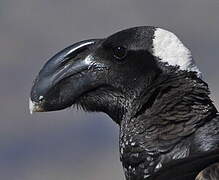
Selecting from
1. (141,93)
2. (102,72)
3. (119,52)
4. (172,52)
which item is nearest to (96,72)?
(102,72)

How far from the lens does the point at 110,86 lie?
20219mm

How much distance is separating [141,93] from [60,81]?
0.76m

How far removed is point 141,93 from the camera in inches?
789

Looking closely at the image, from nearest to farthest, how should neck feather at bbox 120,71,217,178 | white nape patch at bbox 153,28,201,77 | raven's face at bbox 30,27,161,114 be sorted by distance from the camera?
neck feather at bbox 120,71,217,178 < white nape patch at bbox 153,28,201,77 < raven's face at bbox 30,27,161,114

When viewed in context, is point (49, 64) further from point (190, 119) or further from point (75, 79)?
point (190, 119)

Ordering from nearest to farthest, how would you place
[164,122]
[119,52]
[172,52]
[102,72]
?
[164,122] → [172,52] → [119,52] → [102,72]

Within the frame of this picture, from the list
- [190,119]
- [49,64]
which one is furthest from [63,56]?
[190,119]

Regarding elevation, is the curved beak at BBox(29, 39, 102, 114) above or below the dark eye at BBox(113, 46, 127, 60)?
below

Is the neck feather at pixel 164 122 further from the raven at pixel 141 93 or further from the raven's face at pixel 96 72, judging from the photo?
the raven's face at pixel 96 72

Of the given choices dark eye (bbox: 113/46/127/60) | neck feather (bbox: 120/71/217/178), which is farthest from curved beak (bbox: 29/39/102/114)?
neck feather (bbox: 120/71/217/178)

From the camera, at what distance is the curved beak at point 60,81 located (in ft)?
66.1

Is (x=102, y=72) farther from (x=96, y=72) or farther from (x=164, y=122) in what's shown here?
(x=164, y=122)

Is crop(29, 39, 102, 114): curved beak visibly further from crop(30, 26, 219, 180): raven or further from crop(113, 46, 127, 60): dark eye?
crop(113, 46, 127, 60): dark eye

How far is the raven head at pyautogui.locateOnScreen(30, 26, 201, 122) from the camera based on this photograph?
2005cm
